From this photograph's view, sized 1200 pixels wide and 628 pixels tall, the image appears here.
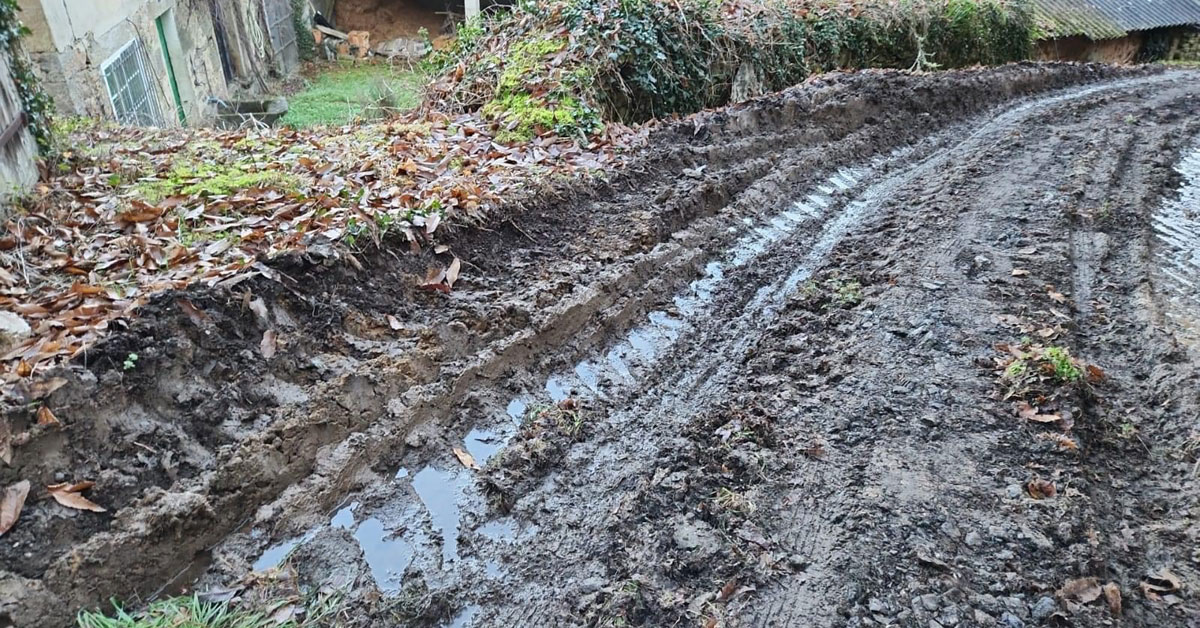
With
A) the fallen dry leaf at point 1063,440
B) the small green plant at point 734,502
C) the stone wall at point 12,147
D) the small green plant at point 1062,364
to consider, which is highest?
the stone wall at point 12,147

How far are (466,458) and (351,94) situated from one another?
39.9 ft

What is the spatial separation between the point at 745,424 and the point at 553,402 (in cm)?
105

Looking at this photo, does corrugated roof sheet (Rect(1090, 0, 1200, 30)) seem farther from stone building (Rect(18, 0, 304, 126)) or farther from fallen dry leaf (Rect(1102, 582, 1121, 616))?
fallen dry leaf (Rect(1102, 582, 1121, 616))

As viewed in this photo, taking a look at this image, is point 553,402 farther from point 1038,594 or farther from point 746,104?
point 746,104

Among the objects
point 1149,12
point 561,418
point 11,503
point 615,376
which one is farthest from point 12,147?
point 1149,12

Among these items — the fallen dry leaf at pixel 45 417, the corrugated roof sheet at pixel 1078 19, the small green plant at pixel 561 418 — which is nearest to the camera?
the fallen dry leaf at pixel 45 417

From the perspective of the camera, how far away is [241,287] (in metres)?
3.49

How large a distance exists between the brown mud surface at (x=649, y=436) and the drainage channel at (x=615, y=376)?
0.06 ft

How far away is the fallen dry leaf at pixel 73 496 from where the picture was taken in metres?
2.69

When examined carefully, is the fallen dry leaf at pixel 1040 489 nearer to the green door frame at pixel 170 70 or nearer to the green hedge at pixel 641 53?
the green hedge at pixel 641 53

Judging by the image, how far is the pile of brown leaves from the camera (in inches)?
134

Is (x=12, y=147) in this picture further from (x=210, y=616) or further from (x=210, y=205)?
(x=210, y=616)

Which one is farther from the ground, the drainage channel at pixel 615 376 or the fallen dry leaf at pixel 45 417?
the fallen dry leaf at pixel 45 417

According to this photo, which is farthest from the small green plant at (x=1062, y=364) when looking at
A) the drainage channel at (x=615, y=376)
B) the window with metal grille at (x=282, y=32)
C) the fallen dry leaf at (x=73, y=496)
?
the window with metal grille at (x=282, y=32)
